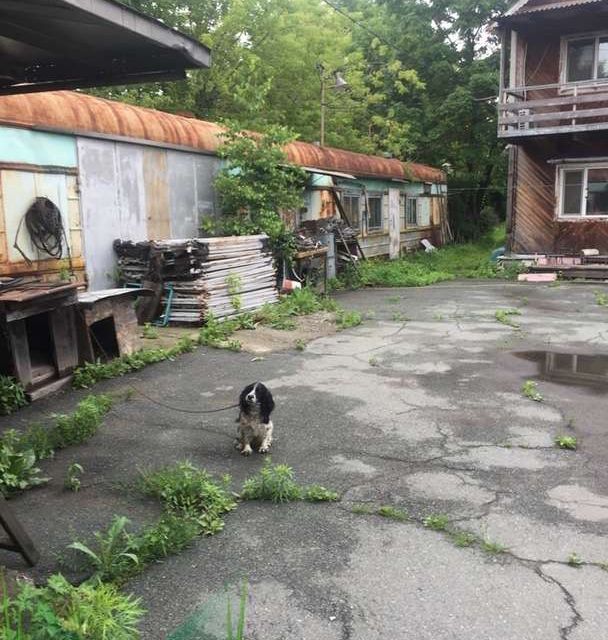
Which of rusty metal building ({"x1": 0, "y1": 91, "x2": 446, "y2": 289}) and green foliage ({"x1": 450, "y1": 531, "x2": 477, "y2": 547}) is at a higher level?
rusty metal building ({"x1": 0, "y1": 91, "x2": 446, "y2": 289})

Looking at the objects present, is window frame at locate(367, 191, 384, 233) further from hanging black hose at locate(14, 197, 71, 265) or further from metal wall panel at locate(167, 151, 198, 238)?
hanging black hose at locate(14, 197, 71, 265)

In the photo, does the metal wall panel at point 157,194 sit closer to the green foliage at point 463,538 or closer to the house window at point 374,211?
the green foliage at point 463,538

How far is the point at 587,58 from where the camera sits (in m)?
17.8

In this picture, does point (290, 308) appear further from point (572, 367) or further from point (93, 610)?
point (93, 610)

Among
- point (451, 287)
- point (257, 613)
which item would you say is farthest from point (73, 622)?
point (451, 287)

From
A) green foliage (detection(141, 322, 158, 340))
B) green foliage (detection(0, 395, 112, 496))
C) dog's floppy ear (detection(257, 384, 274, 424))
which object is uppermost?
dog's floppy ear (detection(257, 384, 274, 424))

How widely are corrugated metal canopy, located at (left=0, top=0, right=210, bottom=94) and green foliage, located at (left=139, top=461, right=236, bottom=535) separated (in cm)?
296

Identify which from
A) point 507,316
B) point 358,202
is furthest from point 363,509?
point 358,202

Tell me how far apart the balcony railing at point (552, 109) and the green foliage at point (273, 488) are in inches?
597

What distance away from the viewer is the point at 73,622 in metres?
2.62

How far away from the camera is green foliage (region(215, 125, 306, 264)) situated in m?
12.5

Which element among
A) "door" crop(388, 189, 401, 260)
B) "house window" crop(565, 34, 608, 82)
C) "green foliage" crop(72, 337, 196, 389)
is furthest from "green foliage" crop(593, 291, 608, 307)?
"door" crop(388, 189, 401, 260)

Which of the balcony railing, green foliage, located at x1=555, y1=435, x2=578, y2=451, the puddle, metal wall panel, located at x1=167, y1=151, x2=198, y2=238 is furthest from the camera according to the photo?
the balcony railing

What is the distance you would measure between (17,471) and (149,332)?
514 cm
